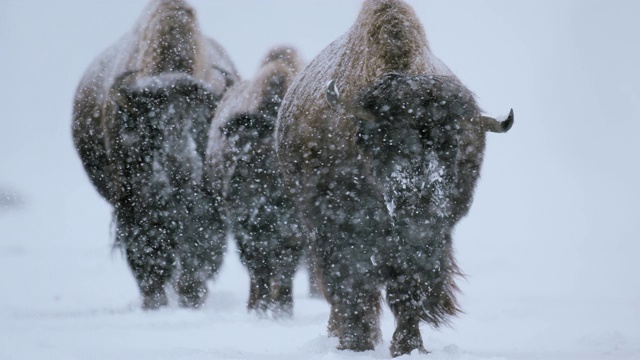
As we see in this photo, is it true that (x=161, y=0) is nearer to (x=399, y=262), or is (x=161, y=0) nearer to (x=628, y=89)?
(x=399, y=262)

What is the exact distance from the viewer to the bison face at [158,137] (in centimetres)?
800

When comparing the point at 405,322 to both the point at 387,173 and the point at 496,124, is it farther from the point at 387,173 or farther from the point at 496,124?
the point at 496,124

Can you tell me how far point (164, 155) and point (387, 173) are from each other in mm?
3770

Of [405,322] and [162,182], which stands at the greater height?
[162,182]

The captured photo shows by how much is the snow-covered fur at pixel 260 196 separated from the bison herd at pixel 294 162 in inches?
0.5

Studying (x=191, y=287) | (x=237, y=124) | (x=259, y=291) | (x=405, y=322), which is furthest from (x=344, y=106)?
(x=191, y=287)

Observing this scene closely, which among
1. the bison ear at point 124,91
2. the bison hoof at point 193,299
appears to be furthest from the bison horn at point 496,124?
the bison ear at point 124,91

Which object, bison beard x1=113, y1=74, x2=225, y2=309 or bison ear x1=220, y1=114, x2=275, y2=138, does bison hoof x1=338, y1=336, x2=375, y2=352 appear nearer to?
bison beard x1=113, y1=74, x2=225, y2=309

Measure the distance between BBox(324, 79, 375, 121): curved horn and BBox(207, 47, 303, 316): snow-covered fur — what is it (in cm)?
315

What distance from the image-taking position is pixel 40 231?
20.4m

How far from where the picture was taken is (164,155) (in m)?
8.02

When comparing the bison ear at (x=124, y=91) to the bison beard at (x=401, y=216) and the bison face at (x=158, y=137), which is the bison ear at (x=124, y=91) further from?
the bison beard at (x=401, y=216)

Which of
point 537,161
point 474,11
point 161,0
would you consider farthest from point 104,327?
point 474,11

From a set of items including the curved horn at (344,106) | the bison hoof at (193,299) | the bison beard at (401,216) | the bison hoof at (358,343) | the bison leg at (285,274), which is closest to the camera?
the bison beard at (401,216)
